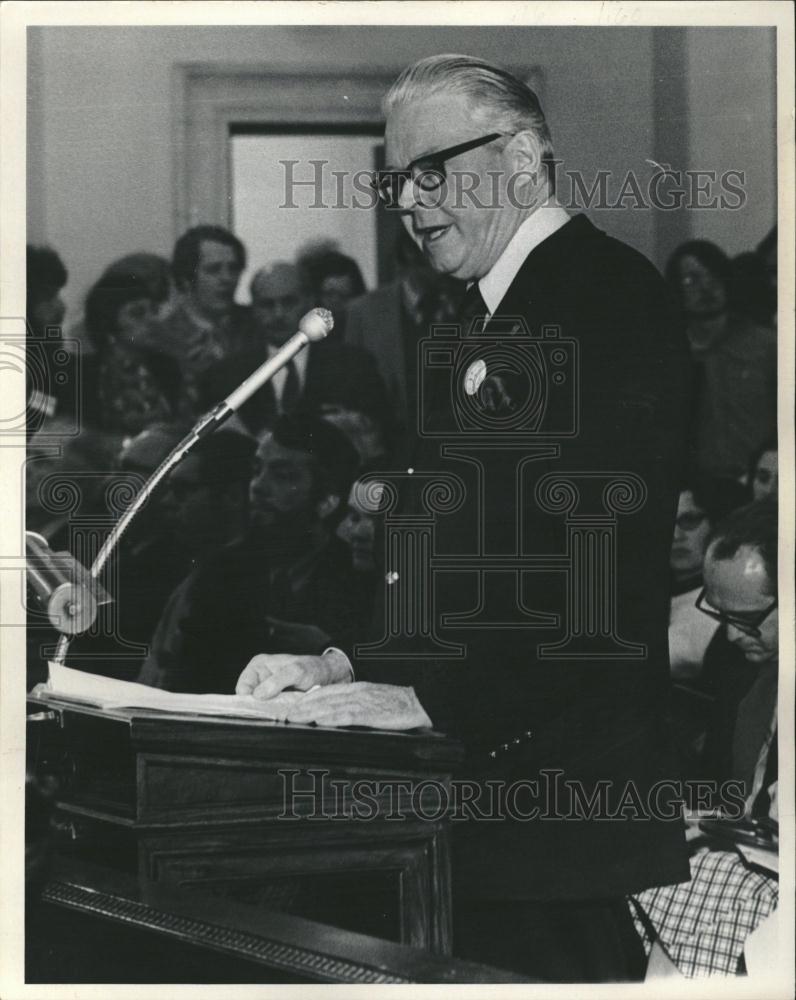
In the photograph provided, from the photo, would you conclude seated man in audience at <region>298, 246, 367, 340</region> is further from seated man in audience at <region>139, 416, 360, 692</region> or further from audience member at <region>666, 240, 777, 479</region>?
audience member at <region>666, 240, 777, 479</region>

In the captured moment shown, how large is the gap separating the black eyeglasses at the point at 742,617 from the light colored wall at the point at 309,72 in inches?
33.9

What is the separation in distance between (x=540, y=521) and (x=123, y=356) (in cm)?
108

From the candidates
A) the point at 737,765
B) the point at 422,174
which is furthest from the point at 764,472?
the point at 422,174

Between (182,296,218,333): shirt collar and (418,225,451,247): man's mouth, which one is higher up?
(418,225,451,247): man's mouth

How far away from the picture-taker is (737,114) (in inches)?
120

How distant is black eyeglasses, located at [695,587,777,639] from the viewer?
300 centimetres

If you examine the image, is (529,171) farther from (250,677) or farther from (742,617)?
(250,677)

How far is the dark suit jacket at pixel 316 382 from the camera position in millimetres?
2994

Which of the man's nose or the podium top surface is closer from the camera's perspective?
the podium top surface

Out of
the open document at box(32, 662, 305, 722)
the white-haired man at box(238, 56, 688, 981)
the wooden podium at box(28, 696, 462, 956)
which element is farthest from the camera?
the white-haired man at box(238, 56, 688, 981)

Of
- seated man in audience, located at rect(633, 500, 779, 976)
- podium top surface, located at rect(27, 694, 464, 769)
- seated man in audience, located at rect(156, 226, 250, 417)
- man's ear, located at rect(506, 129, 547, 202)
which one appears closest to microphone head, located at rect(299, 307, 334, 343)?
seated man in audience, located at rect(156, 226, 250, 417)

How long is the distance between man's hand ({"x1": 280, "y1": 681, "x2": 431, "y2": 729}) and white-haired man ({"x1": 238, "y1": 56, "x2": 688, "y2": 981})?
0.04 ft

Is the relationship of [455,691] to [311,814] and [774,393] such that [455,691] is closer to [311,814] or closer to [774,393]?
[311,814]

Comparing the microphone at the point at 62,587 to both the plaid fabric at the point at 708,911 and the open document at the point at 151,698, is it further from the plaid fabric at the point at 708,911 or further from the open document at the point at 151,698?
the plaid fabric at the point at 708,911
